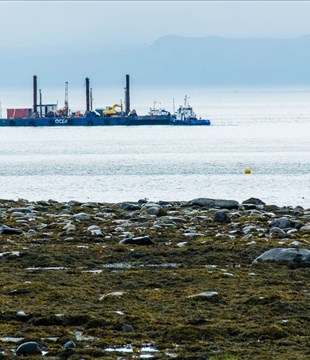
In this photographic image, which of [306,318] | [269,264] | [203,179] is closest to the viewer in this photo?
[306,318]

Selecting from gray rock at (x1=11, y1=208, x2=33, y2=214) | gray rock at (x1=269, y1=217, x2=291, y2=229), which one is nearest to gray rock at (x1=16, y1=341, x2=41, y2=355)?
gray rock at (x1=269, y1=217, x2=291, y2=229)

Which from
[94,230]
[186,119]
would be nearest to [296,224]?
[94,230]

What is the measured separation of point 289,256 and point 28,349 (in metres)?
4.82

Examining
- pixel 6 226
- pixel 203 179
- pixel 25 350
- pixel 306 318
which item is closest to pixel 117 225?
pixel 6 226

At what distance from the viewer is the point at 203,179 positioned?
43812mm

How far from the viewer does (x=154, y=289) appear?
32.6ft

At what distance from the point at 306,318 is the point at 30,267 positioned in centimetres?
405

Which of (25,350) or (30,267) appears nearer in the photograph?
(25,350)

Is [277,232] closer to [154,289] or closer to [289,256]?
[289,256]

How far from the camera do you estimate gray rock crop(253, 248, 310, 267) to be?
11391mm

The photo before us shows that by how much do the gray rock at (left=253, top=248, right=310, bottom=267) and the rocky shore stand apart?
0.04 feet

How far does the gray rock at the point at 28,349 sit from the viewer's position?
721 cm

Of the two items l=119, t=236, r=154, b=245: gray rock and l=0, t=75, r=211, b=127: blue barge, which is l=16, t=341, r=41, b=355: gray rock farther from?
l=0, t=75, r=211, b=127: blue barge

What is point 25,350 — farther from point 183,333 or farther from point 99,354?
point 183,333
